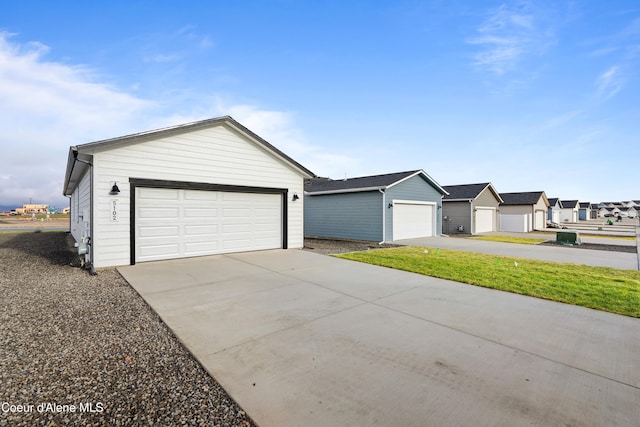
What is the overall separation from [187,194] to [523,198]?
29.6 m

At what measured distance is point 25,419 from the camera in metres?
2.00

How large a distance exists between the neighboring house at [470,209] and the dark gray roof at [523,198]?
14.0 feet

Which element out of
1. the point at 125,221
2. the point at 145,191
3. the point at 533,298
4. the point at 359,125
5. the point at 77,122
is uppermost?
the point at 359,125

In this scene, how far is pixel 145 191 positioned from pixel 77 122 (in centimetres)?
777

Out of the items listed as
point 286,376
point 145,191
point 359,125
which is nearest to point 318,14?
point 359,125

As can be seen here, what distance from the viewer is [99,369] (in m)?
2.67

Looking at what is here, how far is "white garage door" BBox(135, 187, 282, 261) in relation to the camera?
806cm

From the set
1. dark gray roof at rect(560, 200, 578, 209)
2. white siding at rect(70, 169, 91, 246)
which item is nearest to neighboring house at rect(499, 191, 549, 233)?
dark gray roof at rect(560, 200, 578, 209)

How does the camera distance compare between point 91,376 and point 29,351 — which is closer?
point 91,376

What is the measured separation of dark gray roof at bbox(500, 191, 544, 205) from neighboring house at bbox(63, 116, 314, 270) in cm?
2385

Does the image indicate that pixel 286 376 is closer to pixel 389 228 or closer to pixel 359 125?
pixel 389 228

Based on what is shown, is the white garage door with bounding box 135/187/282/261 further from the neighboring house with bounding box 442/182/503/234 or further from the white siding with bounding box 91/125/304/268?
the neighboring house with bounding box 442/182/503/234

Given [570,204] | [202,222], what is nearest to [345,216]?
[202,222]

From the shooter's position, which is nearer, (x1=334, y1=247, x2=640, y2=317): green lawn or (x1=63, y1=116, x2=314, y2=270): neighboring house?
(x1=334, y1=247, x2=640, y2=317): green lawn
